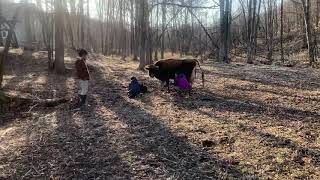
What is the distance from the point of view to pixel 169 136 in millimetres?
Answer: 8680

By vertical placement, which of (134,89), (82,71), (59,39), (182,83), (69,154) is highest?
(59,39)

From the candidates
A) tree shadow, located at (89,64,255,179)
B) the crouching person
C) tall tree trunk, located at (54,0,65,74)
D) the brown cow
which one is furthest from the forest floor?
tall tree trunk, located at (54,0,65,74)

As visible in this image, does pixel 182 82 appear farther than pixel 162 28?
No

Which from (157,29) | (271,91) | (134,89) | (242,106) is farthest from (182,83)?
(157,29)

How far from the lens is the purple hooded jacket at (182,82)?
13.2 metres

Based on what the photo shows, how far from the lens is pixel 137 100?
13.0 metres

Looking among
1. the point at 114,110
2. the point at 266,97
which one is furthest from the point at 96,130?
the point at 266,97

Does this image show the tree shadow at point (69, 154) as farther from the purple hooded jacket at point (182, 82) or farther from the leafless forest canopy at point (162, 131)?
the purple hooded jacket at point (182, 82)

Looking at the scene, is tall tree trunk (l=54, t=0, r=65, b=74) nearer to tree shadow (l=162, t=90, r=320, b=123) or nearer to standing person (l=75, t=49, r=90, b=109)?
standing person (l=75, t=49, r=90, b=109)

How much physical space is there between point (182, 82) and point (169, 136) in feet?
15.4

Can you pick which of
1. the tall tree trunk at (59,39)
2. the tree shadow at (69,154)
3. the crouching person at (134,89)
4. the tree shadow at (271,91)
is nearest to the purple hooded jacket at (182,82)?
the crouching person at (134,89)

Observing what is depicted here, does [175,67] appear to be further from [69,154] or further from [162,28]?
[162,28]

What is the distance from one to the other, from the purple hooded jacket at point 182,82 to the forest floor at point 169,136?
1.07 feet

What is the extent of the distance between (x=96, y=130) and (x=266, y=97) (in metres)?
5.70
